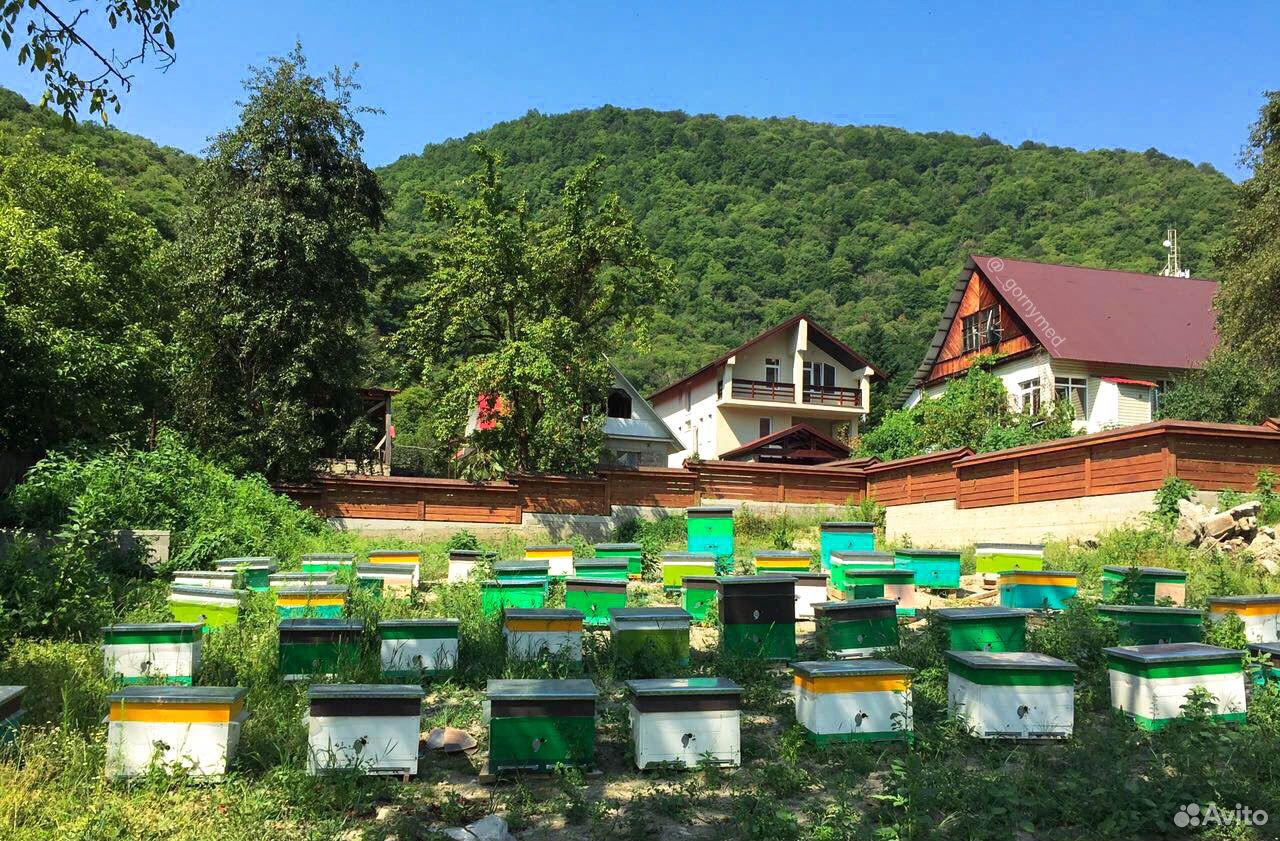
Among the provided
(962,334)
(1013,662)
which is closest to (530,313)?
(1013,662)

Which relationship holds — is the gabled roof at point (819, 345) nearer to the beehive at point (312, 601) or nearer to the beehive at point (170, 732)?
the beehive at point (312, 601)

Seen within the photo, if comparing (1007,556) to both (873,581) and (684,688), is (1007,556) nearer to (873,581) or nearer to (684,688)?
(873,581)

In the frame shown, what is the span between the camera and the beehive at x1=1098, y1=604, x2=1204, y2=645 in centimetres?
717

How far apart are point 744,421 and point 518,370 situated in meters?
23.9

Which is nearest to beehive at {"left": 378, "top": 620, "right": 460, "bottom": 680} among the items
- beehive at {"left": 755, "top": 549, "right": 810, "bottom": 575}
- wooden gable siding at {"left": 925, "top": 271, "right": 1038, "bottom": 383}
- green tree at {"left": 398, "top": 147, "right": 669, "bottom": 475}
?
beehive at {"left": 755, "top": 549, "right": 810, "bottom": 575}

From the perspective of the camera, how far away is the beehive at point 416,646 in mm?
6977

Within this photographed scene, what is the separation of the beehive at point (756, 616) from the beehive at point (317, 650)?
300 cm

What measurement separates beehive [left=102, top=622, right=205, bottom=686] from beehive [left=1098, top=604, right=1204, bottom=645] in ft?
23.2

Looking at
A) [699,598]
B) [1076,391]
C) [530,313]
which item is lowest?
[699,598]

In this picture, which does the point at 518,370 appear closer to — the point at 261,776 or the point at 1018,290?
the point at 261,776

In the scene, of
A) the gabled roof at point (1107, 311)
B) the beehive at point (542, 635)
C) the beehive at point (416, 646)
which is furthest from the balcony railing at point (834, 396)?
the beehive at point (416, 646)

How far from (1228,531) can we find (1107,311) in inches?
853

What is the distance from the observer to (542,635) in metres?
7.32

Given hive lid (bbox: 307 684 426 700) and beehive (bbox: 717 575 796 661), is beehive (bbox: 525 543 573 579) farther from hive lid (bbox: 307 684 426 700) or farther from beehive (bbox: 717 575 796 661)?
hive lid (bbox: 307 684 426 700)
